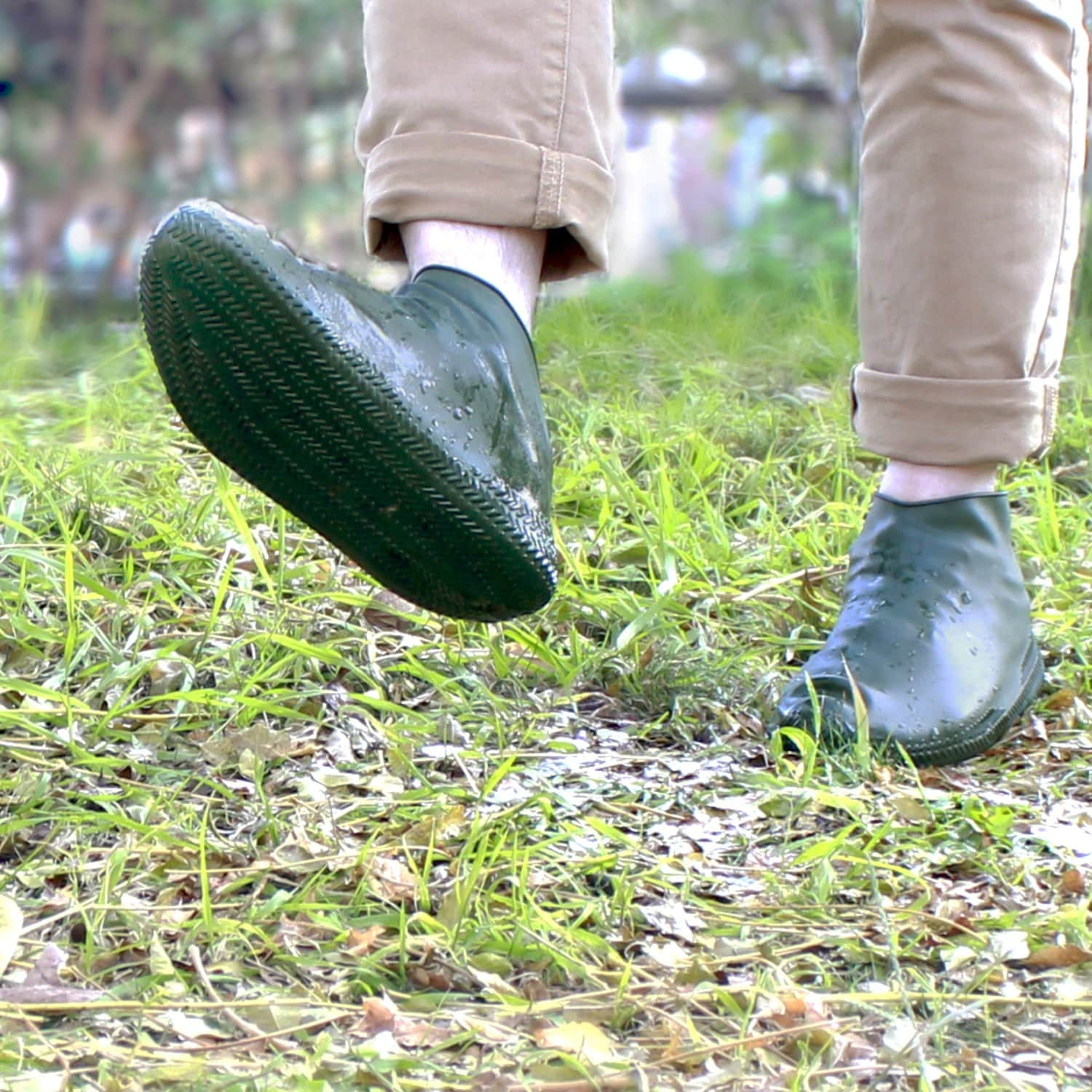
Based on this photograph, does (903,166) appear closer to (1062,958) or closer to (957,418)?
(957,418)

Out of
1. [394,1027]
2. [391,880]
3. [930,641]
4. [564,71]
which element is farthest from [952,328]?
[394,1027]

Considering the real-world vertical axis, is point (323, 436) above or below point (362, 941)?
above

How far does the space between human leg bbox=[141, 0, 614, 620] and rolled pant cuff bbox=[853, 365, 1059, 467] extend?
33cm

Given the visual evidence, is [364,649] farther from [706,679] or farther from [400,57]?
[400,57]

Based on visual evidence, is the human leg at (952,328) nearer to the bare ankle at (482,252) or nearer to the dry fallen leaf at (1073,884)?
the dry fallen leaf at (1073,884)

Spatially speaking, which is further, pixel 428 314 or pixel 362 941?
pixel 428 314

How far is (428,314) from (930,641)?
0.61 m

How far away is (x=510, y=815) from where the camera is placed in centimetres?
125

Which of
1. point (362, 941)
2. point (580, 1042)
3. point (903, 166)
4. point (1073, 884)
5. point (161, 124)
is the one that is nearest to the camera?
point (580, 1042)

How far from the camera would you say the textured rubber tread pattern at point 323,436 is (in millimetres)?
1081

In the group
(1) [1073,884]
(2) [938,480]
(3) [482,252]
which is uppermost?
(3) [482,252]

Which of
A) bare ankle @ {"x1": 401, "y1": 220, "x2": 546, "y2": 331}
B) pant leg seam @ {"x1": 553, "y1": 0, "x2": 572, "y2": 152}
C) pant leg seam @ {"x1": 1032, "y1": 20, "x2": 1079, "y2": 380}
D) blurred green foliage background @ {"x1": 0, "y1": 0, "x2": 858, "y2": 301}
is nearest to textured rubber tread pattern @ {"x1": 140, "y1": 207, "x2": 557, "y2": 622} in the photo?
bare ankle @ {"x1": 401, "y1": 220, "x2": 546, "y2": 331}

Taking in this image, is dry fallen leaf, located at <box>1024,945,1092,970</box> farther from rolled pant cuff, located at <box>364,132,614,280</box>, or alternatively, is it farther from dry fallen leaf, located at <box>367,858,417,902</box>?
rolled pant cuff, located at <box>364,132,614,280</box>

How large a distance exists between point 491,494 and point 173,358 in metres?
0.26
